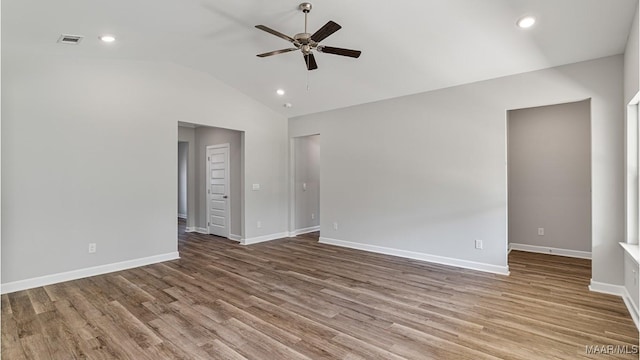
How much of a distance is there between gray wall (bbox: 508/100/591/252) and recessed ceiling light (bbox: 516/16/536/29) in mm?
2667

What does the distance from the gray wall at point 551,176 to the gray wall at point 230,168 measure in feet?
17.0

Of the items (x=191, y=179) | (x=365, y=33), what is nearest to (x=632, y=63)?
(x=365, y=33)

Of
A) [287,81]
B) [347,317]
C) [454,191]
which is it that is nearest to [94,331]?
[347,317]

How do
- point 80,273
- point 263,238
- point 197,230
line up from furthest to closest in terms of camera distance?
1. point 197,230
2. point 263,238
3. point 80,273

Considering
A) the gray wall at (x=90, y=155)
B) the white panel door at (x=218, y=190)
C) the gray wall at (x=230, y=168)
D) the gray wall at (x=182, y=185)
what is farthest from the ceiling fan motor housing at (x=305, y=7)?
the gray wall at (x=182, y=185)

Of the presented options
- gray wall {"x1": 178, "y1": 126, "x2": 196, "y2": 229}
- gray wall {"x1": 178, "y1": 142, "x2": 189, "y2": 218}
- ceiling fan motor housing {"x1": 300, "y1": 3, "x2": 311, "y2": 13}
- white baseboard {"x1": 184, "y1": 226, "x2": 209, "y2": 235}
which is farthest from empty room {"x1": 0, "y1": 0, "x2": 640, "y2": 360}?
gray wall {"x1": 178, "y1": 142, "x2": 189, "y2": 218}

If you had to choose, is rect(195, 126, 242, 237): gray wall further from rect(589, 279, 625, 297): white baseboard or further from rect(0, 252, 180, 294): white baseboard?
rect(589, 279, 625, 297): white baseboard

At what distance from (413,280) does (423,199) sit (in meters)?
1.42

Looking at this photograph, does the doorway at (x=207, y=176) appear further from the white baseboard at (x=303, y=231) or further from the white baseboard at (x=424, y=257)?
the white baseboard at (x=424, y=257)

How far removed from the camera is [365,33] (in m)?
3.58

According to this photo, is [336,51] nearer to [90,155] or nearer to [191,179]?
[90,155]

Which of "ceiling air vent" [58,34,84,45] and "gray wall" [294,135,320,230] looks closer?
"ceiling air vent" [58,34,84,45]

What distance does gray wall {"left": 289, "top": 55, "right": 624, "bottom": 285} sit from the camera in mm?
3467

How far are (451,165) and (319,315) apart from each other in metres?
2.96
